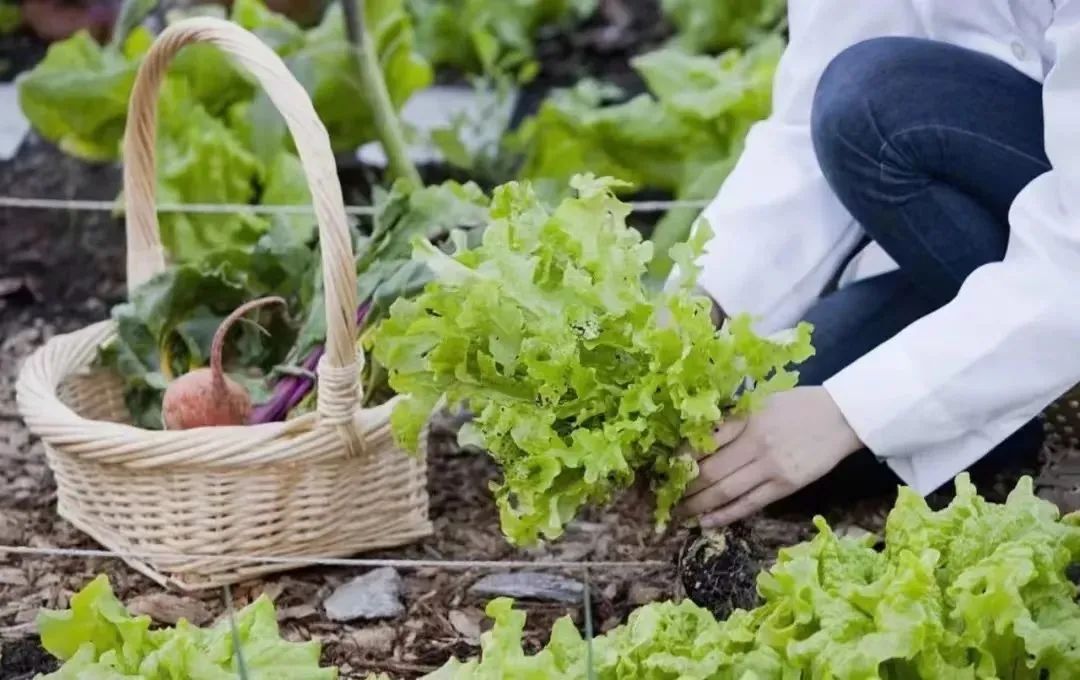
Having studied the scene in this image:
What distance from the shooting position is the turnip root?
2.02 meters

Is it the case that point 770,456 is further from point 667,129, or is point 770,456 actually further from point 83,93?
point 83,93

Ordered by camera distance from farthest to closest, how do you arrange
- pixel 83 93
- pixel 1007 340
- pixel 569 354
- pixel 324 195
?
1. pixel 83 93
2. pixel 324 195
3. pixel 1007 340
4. pixel 569 354

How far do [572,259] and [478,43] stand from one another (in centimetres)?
207

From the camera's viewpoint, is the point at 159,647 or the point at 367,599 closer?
the point at 159,647

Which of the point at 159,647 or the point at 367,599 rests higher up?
the point at 159,647

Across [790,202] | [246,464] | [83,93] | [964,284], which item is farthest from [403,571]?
[83,93]

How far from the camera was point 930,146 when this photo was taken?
78.7 inches

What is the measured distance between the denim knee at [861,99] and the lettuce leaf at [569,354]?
406mm

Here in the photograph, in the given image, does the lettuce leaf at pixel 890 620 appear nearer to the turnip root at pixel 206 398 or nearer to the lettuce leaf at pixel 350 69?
the turnip root at pixel 206 398

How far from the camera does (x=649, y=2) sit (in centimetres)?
467

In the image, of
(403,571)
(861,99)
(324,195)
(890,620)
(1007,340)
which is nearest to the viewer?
(890,620)

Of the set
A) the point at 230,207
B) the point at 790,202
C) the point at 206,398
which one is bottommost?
the point at 230,207

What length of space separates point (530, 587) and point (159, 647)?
1.87 feet

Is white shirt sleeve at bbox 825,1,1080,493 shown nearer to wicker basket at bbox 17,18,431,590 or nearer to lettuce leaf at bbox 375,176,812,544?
lettuce leaf at bbox 375,176,812,544
